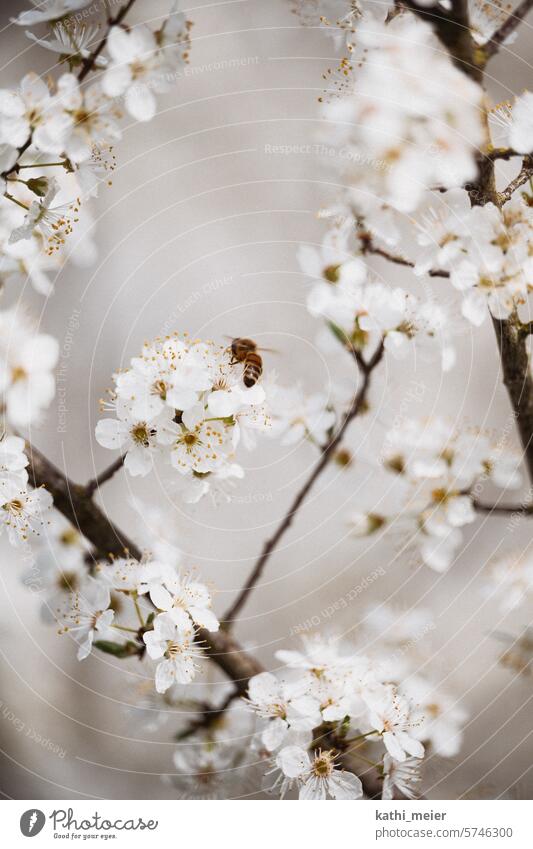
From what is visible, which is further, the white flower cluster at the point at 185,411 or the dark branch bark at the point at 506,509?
the dark branch bark at the point at 506,509

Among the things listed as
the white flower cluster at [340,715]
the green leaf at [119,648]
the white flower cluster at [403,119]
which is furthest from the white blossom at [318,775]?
the white flower cluster at [403,119]

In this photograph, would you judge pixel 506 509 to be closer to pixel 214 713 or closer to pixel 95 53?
pixel 214 713

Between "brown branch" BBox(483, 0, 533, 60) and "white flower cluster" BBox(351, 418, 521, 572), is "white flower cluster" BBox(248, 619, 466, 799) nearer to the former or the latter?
"white flower cluster" BBox(351, 418, 521, 572)

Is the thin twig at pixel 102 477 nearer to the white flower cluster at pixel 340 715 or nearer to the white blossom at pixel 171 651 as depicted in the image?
the white blossom at pixel 171 651

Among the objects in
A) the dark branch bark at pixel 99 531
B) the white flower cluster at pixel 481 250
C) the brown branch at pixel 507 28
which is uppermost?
the brown branch at pixel 507 28
